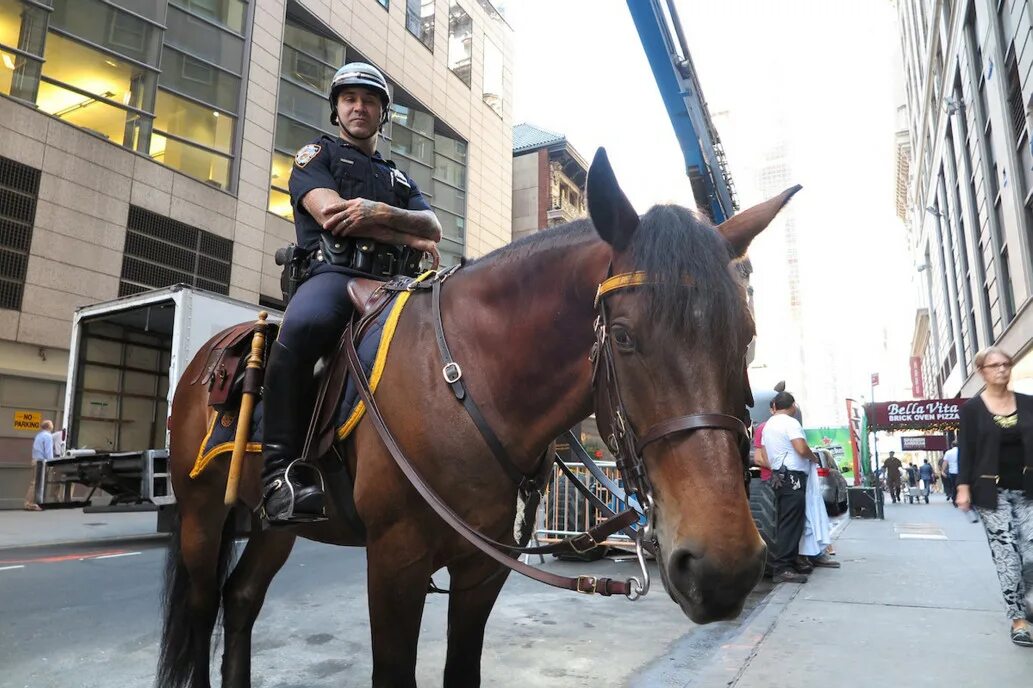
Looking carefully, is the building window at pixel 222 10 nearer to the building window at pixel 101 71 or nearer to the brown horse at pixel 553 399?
the building window at pixel 101 71

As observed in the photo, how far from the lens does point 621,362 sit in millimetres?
1736

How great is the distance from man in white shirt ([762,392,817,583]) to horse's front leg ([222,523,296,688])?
232 inches

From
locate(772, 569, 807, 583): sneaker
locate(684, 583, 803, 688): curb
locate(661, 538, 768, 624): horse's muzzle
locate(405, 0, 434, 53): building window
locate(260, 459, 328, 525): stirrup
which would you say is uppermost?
locate(405, 0, 434, 53): building window

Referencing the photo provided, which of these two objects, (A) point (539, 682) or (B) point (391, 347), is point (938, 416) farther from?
(B) point (391, 347)

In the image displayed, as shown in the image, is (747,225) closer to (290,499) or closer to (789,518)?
(290,499)

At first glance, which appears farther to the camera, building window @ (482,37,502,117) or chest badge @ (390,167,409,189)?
building window @ (482,37,502,117)

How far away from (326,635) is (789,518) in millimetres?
5304

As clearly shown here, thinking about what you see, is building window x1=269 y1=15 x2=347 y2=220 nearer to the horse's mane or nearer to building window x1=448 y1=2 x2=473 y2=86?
building window x1=448 y1=2 x2=473 y2=86

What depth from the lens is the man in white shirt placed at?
7.66 meters

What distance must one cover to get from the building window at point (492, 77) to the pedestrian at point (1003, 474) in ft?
110

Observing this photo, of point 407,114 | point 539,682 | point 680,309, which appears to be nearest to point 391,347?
point 680,309

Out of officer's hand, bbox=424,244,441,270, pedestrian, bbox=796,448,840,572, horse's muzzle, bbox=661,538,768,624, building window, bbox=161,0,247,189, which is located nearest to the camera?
horse's muzzle, bbox=661,538,768,624

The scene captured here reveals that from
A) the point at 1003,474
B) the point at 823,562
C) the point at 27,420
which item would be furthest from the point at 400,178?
the point at 27,420

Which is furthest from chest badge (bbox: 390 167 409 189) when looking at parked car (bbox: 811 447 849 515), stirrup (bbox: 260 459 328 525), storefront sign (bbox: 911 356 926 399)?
storefront sign (bbox: 911 356 926 399)
